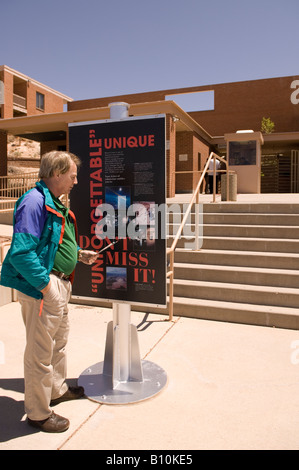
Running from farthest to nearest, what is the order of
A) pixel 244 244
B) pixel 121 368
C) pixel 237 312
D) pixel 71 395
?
pixel 244 244 < pixel 237 312 < pixel 121 368 < pixel 71 395

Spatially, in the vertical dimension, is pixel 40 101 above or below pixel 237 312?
above

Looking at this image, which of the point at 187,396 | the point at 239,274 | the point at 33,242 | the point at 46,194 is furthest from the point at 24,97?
the point at 187,396

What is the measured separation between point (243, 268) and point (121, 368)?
3.06m

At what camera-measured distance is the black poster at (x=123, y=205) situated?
312 centimetres

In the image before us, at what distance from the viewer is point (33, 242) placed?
7.72 ft

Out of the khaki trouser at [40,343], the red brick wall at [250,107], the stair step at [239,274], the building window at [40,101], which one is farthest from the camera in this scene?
the building window at [40,101]

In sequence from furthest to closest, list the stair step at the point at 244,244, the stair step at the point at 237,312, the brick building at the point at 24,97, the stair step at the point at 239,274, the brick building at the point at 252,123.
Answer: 1. the brick building at the point at 24,97
2. the brick building at the point at 252,123
3. the stair step at the point at 244,244
4. the stair step at the point at 239,274
5. the stair step at the point at 237,312

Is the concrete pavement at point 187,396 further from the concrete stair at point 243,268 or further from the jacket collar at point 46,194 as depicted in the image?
the jacket collar at point 46,194

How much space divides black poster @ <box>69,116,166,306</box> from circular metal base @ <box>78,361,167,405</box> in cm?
71

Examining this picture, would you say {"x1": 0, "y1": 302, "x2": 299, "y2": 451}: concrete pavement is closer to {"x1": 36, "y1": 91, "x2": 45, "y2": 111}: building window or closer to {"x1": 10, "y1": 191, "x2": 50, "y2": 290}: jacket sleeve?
{"x1": 10, "y1": 191, "x2": 50, "y2": 290}: jacket sleeve

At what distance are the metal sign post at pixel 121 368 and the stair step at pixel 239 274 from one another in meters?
2.50

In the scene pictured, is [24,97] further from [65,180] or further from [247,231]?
[65,180]

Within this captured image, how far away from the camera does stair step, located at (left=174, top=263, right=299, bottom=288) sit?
5.34 metres

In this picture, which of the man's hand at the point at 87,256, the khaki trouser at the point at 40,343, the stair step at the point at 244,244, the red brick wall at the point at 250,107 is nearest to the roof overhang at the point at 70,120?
the red brick wall at the point at 250,107
